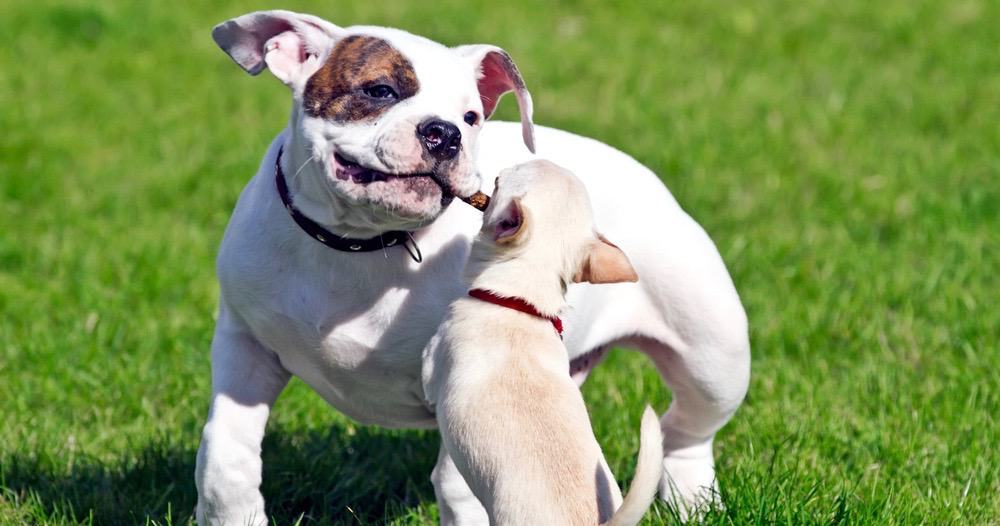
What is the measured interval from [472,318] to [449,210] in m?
0.47

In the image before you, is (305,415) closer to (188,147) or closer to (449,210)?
(449,210)

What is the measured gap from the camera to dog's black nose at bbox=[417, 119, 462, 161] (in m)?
3.55

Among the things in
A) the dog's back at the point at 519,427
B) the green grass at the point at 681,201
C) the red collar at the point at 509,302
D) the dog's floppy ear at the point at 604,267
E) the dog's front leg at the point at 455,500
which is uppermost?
the dog's floppy ear at the point at 604,267

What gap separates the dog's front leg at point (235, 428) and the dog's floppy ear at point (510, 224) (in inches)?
31.7

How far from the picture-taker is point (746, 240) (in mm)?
6691

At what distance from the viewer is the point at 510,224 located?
369cm

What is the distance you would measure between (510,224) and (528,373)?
49cm

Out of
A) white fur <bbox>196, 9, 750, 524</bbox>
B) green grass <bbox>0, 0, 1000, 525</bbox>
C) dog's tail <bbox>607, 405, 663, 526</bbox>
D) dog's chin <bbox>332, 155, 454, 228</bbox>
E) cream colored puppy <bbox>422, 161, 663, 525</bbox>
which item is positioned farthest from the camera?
green grass <bbox>0, 0, 1000, 525</bbox>

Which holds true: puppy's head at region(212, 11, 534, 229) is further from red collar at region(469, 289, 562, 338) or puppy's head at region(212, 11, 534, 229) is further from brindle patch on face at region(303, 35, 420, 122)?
red collar at region(469, 289, 562, 338)

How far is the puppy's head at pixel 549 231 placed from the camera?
3.67m

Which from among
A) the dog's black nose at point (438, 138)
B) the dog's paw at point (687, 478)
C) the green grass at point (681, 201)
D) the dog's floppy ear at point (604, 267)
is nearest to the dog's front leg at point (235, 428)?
the green grass at point (681, 201)

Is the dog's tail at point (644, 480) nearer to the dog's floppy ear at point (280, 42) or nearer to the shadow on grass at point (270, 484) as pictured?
the shadow on grass at point (270, 484)

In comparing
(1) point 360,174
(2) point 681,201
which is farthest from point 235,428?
(2) point 681,201

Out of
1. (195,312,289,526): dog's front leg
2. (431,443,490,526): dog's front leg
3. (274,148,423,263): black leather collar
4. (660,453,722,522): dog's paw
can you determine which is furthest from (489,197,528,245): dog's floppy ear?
(660,453,722,522): dog's paw
